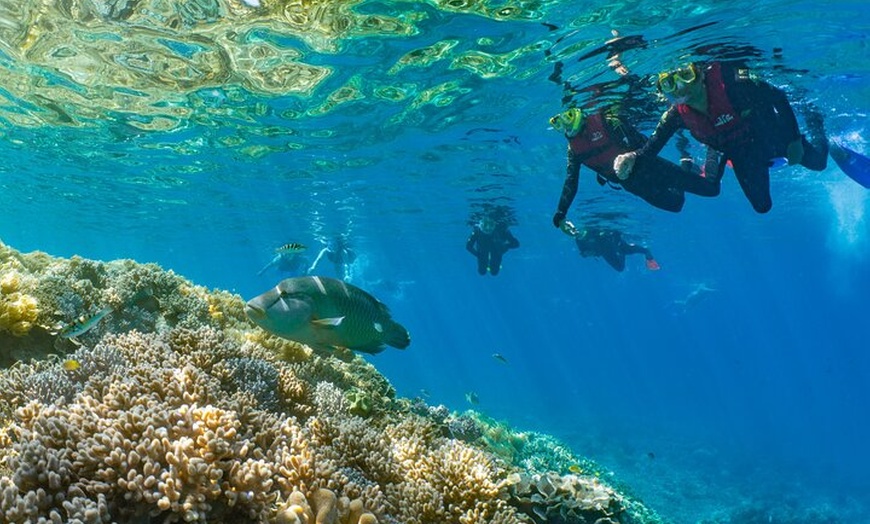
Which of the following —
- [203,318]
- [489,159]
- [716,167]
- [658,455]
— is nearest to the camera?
[203,318]

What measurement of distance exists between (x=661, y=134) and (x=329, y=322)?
24.5 ft

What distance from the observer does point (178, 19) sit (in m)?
11.4

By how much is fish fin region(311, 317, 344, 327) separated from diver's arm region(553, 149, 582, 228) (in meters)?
5.69

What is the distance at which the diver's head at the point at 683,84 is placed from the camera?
357 inches

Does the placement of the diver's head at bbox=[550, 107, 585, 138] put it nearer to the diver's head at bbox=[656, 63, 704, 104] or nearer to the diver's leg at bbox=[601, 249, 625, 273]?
the diver's head at bbox=[656, 63, 704, 104]

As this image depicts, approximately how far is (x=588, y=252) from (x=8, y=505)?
21.9 metres

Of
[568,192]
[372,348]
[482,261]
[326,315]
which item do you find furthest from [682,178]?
[482,261]

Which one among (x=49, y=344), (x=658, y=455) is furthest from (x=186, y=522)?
(x=658, y=455)

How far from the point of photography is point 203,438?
2.52 meters

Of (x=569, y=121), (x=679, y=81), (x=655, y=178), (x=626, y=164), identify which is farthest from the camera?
(x=655, y=178)

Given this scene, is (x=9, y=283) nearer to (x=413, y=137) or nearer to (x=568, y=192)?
(x=568, y=192)

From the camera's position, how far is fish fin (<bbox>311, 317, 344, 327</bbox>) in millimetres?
3740

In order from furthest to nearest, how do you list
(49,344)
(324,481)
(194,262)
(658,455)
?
(194,262), (658,455), (49,344), (324,481)

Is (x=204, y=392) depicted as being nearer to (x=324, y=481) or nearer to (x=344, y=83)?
(x=324, y=481)
